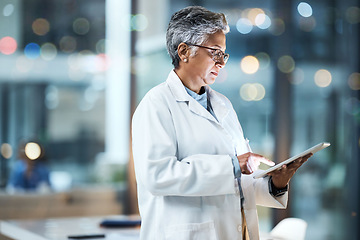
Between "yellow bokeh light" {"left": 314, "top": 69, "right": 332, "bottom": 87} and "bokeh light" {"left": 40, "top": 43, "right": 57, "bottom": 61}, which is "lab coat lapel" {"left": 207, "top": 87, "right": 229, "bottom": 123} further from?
"bokeh light" {"left": 40, "top": 43, "right": 57, "bottom": 61}

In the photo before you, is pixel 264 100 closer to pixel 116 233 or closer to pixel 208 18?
pixel 116 233

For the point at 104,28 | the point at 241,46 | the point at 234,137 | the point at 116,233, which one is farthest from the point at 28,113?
the point at 234,137

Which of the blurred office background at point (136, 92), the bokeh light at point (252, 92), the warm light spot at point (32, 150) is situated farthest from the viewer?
the warm light spot at point (32, 150)

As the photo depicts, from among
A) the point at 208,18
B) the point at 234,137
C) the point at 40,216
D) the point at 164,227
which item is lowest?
the point at 40,216

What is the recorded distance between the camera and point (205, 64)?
2.21 meters

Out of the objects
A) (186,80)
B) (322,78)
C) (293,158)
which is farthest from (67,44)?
(293,158)

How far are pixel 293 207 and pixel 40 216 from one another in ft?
6.72

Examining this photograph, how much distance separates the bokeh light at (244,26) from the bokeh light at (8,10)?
2.15 m

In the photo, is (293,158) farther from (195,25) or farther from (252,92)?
(252,92)

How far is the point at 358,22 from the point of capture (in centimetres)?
466

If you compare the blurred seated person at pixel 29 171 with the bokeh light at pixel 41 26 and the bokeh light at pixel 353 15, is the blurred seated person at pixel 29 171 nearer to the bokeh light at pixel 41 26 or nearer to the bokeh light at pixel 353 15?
the bokeh light at pixel 41 26

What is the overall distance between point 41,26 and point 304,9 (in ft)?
8.20

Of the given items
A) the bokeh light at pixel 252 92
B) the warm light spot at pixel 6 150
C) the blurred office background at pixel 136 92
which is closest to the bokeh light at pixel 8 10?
the blurred office background at pixel 136 92

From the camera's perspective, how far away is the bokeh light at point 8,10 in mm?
5602
